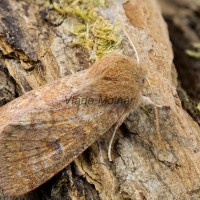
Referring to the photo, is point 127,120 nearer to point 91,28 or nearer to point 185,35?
point 91,28

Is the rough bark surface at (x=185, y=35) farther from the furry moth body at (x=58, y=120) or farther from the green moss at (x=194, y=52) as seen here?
the furry moth body at (x=58, y=120)

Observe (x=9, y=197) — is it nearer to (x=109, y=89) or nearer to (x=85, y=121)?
(x=85, y=121)

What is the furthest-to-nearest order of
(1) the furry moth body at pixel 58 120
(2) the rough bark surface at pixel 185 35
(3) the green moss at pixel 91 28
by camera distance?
(2) the rough bark surface at pixel 185 35 → (3) the green moss at pixel 91 28 → (1) the furry moth body at pixel 58 120

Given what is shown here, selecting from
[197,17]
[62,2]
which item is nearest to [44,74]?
[62,2]

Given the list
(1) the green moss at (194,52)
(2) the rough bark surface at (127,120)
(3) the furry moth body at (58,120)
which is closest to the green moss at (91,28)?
(2) the rough bark surface at (127,120)

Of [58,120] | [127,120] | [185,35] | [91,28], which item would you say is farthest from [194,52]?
[58,120]

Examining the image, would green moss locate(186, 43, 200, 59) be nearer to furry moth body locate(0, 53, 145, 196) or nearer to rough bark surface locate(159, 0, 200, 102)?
rough bark surface locate(159, 0, 200, 102)
